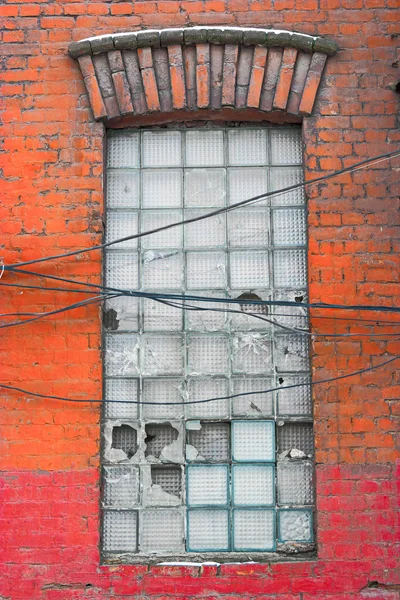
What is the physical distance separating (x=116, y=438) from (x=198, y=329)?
3.10 ft

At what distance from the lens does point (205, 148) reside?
17.5ft

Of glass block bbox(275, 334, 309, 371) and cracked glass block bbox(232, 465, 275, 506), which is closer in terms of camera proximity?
cracked glass block bbox(232, 465, 275, 506)

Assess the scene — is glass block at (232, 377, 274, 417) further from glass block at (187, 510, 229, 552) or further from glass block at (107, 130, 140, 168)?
glass block at (107, 130, 140, 168)

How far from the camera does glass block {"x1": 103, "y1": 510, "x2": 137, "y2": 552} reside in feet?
16.1

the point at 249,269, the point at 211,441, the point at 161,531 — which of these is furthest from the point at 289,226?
the point at 161,531

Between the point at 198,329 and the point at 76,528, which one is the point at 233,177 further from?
the point at 76,528

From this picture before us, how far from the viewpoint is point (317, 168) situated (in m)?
5.09

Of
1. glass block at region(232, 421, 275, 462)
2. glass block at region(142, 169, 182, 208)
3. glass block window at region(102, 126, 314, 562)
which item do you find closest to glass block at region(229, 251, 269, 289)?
glass block window at region(102, 126, 314, 562)

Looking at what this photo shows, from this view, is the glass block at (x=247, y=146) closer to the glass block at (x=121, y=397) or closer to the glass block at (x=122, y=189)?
the glass block at (x=122, y=189)

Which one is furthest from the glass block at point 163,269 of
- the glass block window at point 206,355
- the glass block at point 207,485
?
the glass block at point 207,485

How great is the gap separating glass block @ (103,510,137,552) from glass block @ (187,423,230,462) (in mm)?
622

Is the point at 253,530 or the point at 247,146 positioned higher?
the point at 247,146

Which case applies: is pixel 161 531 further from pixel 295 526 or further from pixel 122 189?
pixel 122 189

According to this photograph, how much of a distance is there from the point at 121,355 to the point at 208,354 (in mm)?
611
